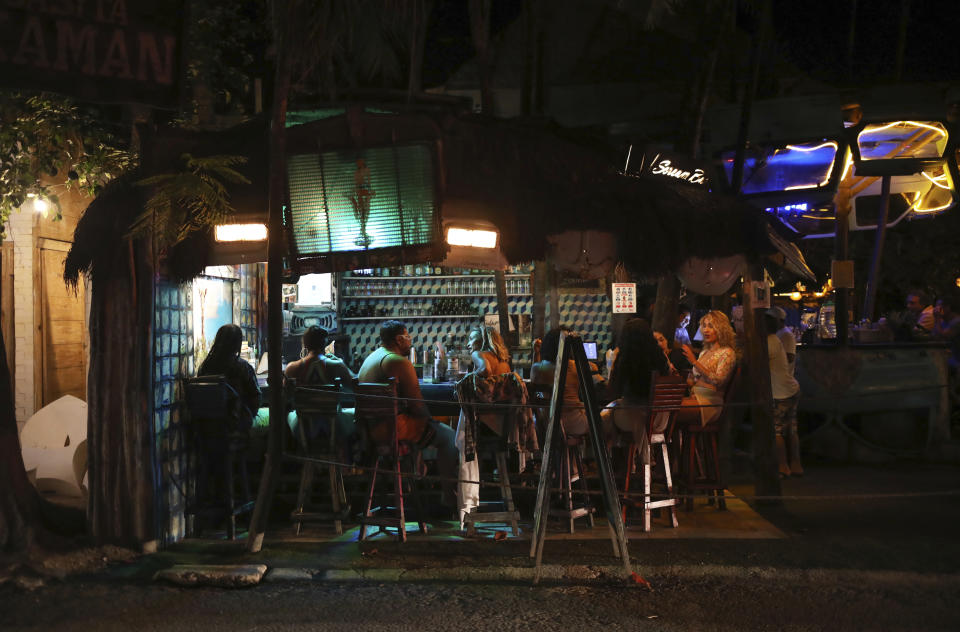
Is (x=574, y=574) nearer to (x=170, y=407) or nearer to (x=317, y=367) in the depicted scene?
(x=317, y=367)

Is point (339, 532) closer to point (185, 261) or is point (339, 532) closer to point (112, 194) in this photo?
point (185, 261)

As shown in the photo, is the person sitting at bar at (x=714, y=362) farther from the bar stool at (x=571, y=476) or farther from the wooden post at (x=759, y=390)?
the bar stool at (x=571, y=476)

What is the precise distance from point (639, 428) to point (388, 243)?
2.91 meters

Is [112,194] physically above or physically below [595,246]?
above

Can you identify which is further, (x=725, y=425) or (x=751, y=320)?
(x=725, y=425)

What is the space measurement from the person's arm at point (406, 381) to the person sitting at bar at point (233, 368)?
1.36 metres

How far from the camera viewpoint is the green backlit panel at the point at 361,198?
710cm

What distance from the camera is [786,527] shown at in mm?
7344

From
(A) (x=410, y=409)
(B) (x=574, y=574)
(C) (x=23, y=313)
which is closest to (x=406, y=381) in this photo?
→ (A) (x=410, y=409)

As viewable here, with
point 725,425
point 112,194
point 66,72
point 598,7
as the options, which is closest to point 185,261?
point 112,194

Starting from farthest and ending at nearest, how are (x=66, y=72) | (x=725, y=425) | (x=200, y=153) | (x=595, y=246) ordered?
(x=725, y=425)
(x=595, y=246)
(x=200, y=153)
(x=66, y=72)

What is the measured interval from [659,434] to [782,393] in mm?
2877

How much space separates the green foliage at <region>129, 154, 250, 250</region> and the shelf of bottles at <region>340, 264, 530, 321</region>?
6.27 metres

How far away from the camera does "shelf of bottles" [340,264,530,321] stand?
1320 cm
